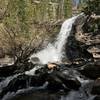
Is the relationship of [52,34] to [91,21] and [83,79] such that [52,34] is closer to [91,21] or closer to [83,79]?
[91,21]

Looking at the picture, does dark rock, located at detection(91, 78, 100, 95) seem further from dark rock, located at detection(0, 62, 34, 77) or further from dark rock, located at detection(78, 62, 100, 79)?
dark rock, located at detection(0, 62, 34, 77)

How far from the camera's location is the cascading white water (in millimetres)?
28094

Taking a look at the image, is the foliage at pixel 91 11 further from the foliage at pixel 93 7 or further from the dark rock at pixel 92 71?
the dark rock at pixel 92 71

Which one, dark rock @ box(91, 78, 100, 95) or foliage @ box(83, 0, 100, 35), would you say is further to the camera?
foliage @ box(83, 0, 100, 35)

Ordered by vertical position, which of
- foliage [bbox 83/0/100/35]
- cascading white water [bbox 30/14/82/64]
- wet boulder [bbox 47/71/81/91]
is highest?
foliage [bbox 83/0/100/35]

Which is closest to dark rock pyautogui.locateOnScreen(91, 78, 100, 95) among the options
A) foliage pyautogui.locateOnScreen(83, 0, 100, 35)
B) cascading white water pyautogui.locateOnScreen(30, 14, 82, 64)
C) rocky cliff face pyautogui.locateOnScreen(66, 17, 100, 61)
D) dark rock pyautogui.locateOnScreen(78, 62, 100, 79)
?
dark rock pyautogui.locateOnScreen(78, 62, 100, 79)

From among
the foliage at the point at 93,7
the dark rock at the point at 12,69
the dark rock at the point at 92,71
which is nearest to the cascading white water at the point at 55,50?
the foliage at the point at 93,7

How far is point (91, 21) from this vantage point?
27.4 metres

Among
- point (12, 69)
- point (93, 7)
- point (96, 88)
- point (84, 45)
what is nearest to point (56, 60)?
point (84, 45)

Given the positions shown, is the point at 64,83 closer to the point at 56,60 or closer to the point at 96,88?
the point at 96,88

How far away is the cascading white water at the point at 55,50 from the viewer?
1106 inches

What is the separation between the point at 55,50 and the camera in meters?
30.0

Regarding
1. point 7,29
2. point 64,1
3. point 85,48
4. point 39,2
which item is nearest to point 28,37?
point 7,29

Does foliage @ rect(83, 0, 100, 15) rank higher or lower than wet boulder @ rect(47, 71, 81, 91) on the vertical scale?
higher
